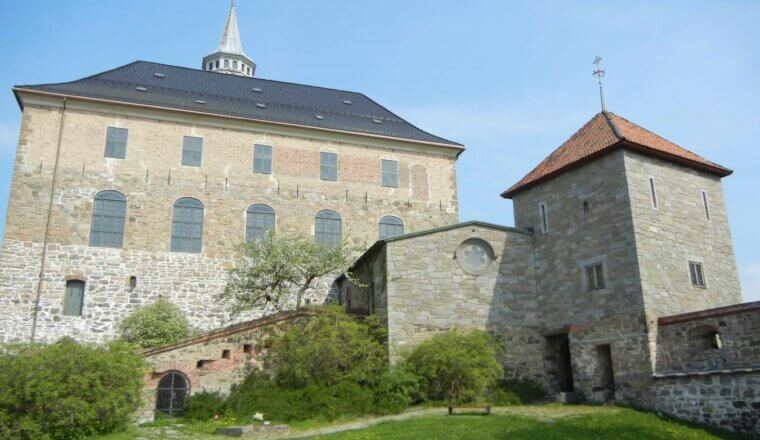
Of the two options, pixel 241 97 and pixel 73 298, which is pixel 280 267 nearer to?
pixel 73 298

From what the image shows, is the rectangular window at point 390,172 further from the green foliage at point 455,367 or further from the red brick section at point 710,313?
the red brick section at point 710,313

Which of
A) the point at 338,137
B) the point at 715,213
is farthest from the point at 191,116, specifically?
the point at 715,213

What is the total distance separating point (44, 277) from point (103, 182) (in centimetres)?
410

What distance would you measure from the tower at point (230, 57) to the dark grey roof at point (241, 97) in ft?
62.1

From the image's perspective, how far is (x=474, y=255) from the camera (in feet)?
65.7

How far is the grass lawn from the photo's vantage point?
42.8ft

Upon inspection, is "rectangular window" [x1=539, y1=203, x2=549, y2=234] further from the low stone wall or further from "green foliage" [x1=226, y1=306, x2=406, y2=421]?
"green foliage" [x1=226, y1=306, x2=406, y2=421]

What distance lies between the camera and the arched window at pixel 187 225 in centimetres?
2530

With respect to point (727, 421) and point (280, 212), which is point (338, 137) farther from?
point (727, 421)

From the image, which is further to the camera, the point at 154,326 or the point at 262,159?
the point at 262,159

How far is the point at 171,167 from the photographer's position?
85.6ft

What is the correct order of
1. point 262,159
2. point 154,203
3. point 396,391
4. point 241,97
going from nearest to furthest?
point 396,391
point 154,203
point 262,159
point 241,97

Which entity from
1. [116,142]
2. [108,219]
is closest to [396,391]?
[108,219]

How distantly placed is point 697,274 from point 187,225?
58.2ft
